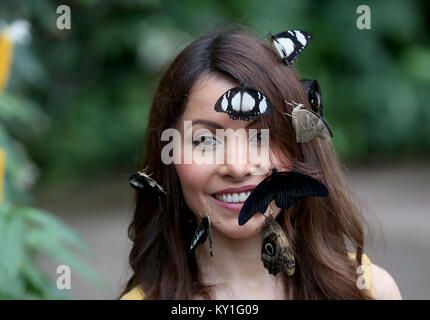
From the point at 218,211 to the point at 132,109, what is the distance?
17.6ft

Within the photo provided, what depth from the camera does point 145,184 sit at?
167 cm

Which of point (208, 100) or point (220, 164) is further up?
point (208, 100)

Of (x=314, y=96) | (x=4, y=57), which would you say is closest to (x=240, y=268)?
(x=314, y=96)

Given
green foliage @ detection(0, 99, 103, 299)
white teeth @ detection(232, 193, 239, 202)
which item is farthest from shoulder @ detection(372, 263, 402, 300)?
green foliage @ detection(0, 99, 103, 299)

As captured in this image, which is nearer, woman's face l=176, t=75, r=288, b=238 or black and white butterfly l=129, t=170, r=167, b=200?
woman's face l=176, t=75, r=288, b=238

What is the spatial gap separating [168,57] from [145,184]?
4308 mm

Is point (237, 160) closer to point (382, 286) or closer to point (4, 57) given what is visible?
point (382, 286)

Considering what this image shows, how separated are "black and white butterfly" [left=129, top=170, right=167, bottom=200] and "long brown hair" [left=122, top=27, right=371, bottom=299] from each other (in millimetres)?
53

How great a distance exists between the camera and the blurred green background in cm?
634

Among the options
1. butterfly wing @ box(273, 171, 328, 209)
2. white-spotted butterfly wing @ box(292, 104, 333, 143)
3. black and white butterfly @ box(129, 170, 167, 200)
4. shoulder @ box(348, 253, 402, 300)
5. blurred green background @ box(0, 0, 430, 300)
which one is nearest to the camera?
butterfly wing @ box(273, 171, 328, 209)

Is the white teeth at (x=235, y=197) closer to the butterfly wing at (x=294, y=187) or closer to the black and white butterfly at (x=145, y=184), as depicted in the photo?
the butterfly wing at (x=294, y=187)

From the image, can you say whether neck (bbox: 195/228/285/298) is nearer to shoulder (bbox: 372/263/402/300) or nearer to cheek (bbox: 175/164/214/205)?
cheek (bbox: 175/164/214/205)

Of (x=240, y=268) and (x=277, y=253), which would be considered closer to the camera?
(x=277, y=253)
